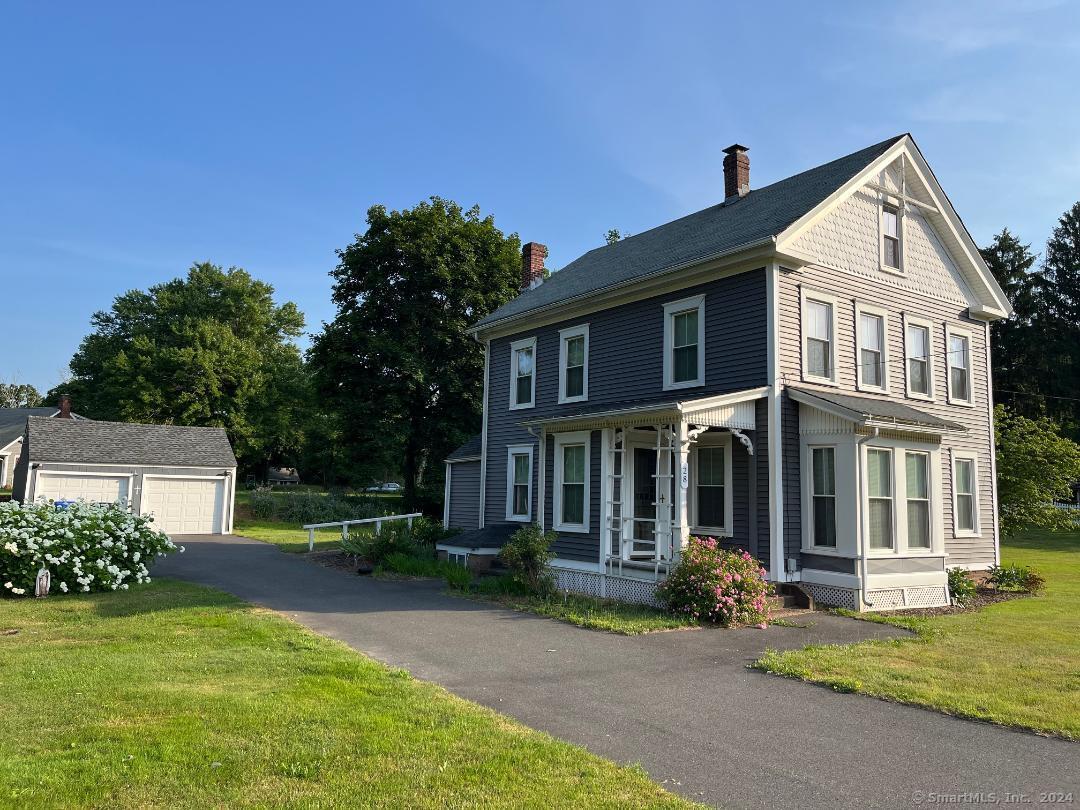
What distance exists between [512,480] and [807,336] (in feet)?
26.9

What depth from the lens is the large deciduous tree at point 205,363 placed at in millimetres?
45188

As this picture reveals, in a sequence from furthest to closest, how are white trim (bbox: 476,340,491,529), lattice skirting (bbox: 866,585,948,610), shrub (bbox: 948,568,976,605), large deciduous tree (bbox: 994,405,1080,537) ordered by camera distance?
1. large deciduous tree (bbox: 994,405,1080,537)
2. white trim (bbox: 476,340,491,529)
3. shrub (bbox: 948,568,976,605)
4. lattice skirting (bbox: 866,585,948,610)

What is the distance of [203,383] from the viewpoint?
148 feet

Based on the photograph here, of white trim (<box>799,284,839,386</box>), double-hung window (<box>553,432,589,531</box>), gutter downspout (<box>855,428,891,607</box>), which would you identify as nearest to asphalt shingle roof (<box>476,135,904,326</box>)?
white trim (<box>799,284,839,386</box>)

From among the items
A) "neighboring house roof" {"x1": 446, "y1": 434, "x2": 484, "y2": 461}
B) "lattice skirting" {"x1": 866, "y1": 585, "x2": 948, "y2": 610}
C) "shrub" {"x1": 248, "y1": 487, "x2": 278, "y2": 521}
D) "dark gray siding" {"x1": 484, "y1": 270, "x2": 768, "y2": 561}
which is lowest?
"lattice skirting" {"x1": 866, "y1": 585, "x2": 948, "y2": 610}

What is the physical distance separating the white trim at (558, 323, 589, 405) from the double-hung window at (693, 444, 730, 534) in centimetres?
338

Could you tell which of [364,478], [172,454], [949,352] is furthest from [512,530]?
[364,478]

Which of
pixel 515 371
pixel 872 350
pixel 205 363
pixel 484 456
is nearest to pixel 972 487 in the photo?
pixel 872 350

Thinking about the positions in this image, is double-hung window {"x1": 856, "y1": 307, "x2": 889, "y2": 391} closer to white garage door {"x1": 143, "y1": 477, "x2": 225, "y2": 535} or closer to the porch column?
the porch column

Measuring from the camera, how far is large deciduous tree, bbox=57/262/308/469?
45.2 meters

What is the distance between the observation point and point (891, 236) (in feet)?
51.8

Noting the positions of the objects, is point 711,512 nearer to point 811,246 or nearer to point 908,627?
point 908,627

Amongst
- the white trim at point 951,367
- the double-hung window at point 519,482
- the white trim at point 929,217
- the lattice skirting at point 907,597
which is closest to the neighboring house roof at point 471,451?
the double-hung window at point 519,482

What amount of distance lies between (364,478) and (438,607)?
34.1 metres
